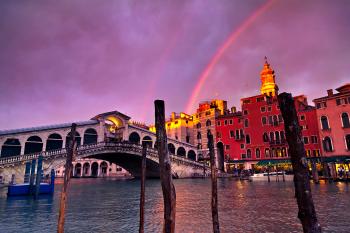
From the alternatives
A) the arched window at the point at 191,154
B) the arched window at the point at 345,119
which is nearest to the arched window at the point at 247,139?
the arched window at the point at 345,119

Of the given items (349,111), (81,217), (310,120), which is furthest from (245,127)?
(81,217)

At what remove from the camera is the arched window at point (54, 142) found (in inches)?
1495

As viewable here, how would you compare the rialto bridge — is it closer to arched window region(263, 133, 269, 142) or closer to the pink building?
arched window region(263, 133, 269, 142)

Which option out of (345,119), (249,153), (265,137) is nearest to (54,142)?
(249,153)

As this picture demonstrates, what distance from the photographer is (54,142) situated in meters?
38.6

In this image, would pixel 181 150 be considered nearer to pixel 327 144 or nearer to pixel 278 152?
pixel 278 152

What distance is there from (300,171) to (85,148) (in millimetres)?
29306

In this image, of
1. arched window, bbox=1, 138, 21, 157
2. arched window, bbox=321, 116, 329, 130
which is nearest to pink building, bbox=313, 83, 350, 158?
arched window, bbox=321, 116, 329, 130

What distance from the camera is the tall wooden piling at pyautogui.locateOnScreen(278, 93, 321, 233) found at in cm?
370

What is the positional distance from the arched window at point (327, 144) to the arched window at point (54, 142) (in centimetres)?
3910

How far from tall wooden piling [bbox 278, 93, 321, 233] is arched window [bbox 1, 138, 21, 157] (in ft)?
126

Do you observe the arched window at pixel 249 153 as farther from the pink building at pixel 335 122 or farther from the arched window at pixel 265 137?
the pink building at pixel 335 122

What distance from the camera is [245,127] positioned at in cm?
4394

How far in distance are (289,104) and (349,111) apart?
35.8 m
